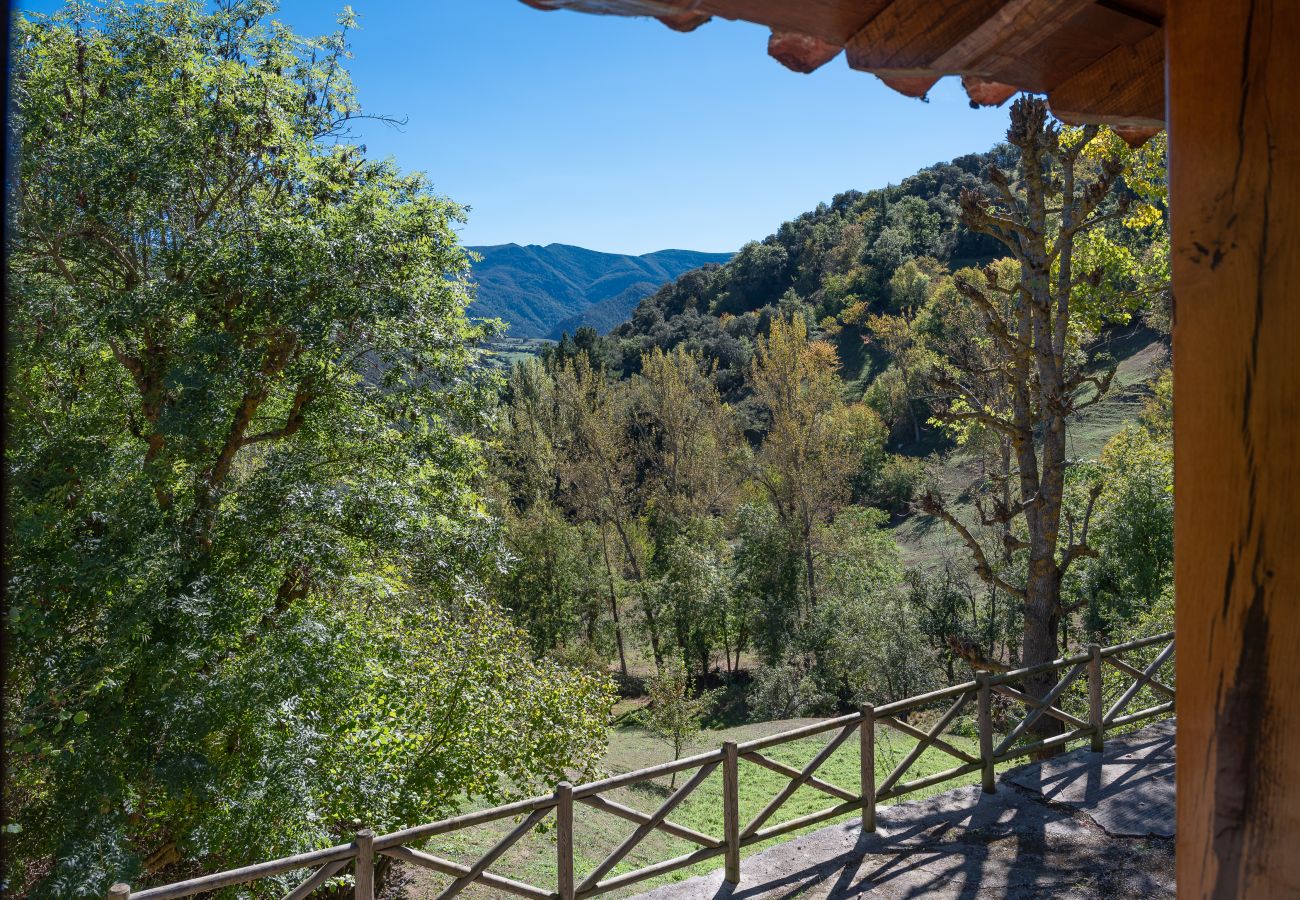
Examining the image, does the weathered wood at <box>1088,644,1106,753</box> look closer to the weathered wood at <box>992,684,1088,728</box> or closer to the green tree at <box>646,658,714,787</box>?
the weathered wood at <box>992,684,1088,728</box>

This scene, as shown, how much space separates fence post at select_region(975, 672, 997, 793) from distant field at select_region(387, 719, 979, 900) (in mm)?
2006

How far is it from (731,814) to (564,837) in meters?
1.26

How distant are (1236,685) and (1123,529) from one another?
1994 cm

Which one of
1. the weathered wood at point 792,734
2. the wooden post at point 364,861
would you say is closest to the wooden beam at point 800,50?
the wooden post at point 364,861

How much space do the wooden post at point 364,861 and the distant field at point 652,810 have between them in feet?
14.5

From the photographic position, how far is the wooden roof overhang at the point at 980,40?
1.74m

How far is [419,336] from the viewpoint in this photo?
10.7 meters

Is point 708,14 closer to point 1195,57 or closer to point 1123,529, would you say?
point 1195,57

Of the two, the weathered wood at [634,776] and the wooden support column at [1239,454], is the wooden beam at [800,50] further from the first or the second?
the weathered wood at [634,776]

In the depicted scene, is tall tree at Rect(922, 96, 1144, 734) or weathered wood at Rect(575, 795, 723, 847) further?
tall tree at Rect(922, 96, 1144, 734)

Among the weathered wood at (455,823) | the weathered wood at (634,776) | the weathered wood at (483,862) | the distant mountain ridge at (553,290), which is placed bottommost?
the weathered wood at (483,862)

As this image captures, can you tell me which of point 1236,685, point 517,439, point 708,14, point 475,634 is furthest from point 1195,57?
Answer: point 517,439

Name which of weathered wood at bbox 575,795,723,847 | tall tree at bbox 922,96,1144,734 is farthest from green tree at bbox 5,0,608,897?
tall tree at bbox 922,96,1144,734

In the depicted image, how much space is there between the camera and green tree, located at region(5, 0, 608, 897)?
26.2 ft
